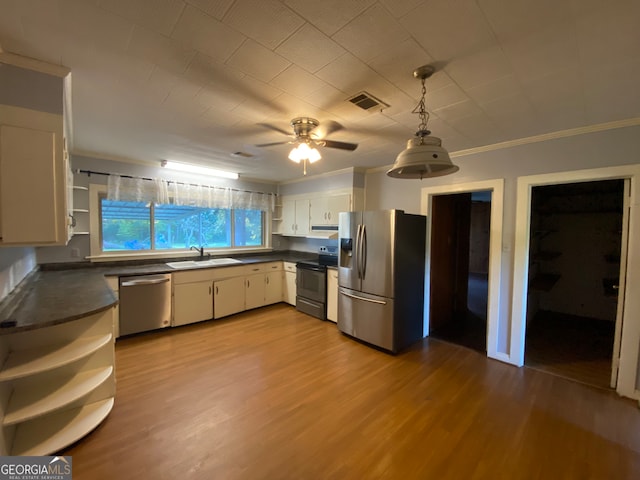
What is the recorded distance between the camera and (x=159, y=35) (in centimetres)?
132

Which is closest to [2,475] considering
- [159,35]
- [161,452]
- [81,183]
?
[161,452]

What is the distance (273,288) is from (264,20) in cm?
402

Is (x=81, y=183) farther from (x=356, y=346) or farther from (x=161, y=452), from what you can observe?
(x=356, y=346)

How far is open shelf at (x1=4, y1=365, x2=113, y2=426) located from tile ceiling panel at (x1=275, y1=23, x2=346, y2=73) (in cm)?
250

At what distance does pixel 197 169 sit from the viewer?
4086mm

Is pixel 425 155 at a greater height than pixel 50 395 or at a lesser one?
greater

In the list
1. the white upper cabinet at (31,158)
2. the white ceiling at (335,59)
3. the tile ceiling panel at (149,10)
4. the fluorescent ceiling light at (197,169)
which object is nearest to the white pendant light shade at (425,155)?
the white ceiling at (335,59)

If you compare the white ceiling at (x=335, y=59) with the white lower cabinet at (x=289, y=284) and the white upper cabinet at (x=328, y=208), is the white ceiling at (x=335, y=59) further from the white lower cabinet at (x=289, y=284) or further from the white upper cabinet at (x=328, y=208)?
A: the white lower cabinet at (x=289, y=284)

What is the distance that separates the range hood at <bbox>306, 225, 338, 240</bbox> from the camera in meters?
4.26

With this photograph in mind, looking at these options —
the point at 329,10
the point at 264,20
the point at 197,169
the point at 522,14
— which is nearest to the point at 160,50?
the point at 264,20

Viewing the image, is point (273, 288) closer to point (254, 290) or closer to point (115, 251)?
point (254, 290)

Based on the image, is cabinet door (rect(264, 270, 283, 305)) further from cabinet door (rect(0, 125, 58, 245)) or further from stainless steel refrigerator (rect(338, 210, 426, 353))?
cabinet door (rect(0, 125, 58, 245))

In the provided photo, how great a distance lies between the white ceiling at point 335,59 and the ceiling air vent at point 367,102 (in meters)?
0.05

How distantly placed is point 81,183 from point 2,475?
318cm
